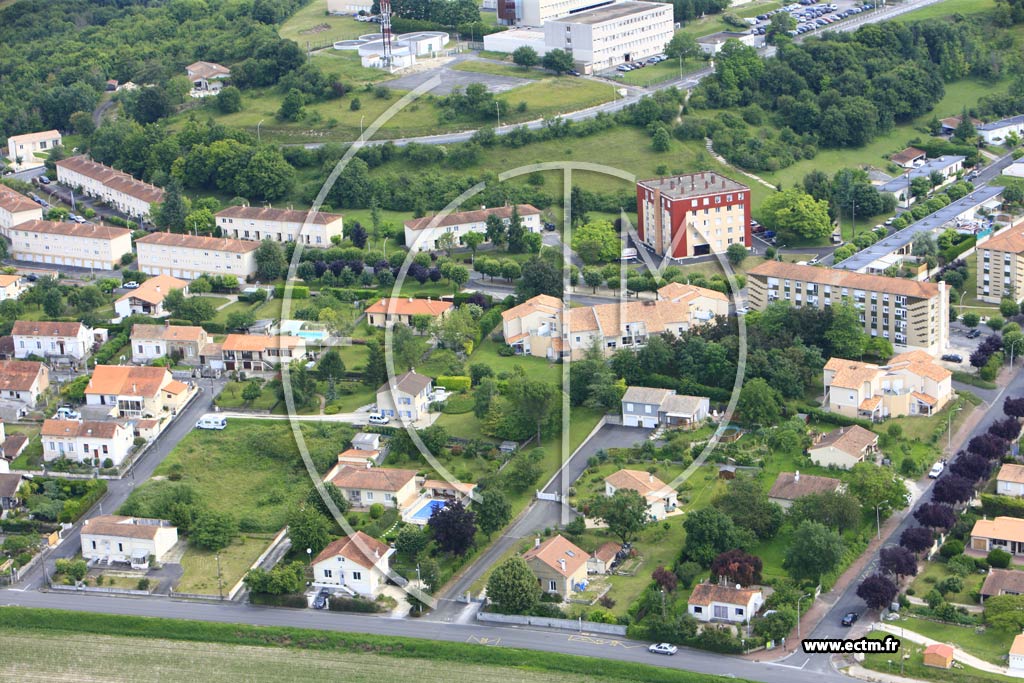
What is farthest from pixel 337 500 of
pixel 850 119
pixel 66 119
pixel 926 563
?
pixel 66 119

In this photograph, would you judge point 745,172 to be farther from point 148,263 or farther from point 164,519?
point 164,519

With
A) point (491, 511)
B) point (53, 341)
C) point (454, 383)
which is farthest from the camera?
point (53, 341)

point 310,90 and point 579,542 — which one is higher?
point 310,90

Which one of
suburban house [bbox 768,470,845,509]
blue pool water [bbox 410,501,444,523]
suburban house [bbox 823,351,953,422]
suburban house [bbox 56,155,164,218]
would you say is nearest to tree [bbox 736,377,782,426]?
suburban house [bbox 823,351,953,422]

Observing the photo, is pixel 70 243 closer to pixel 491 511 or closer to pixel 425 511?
pixel 425 511

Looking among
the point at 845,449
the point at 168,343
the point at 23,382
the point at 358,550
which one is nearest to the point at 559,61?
the point at 168,343

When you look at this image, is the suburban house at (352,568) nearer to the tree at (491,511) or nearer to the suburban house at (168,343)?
the tree at (491,511)

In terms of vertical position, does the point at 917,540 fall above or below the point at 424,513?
above
